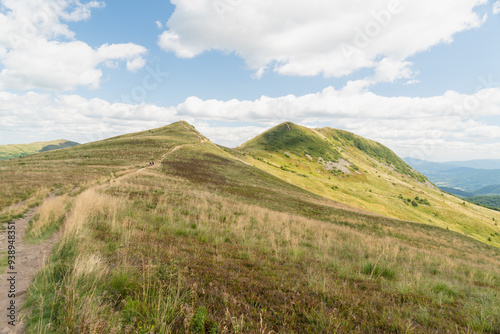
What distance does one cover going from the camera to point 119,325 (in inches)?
127

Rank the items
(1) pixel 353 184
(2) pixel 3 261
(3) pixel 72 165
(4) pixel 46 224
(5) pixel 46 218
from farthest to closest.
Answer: (1) pixel 353 184
(3) pixel 72 165
(5) pixel 46 218
(4) pixel 46 224
(2) pixel 3 261

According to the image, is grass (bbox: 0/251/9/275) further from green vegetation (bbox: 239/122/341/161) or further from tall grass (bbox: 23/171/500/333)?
green vegetation (bbox: 239/122/341/161)

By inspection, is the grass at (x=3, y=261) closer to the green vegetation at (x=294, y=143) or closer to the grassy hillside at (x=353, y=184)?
the grassy hillside at (x=353, y=184)

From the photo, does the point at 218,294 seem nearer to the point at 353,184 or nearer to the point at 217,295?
the point at 217,295

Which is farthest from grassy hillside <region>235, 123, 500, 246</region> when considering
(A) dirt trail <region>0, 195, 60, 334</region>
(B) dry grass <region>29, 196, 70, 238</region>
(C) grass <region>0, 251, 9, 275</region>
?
(C) grass <region>0, 251, 9, 275</region>

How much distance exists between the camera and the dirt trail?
357 centimetres

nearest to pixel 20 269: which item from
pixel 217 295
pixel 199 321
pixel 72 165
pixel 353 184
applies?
pixel 217 295

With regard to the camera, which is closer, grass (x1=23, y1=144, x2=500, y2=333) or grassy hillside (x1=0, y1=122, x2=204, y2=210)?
grass (x1=23, y1=144, x2=500, y2=333)

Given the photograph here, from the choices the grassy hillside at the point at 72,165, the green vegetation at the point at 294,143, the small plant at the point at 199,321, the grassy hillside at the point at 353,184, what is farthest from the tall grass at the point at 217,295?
the green vegetation at the point at 294,143

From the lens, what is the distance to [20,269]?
5.39 metres

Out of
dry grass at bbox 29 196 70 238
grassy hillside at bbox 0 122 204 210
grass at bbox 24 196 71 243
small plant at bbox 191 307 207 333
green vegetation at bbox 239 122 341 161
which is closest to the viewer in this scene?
small plant at bbox 191 307 207 333

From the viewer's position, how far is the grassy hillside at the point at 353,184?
8403cm

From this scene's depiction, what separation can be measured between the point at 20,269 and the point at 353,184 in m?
127

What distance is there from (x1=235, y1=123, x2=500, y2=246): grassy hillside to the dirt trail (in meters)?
71.9
